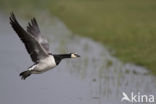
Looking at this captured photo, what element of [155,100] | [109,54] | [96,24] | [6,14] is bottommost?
[155,100]

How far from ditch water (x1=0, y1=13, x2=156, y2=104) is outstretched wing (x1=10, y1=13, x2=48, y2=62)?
104 cm

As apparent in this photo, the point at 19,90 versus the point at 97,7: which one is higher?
the point at 97,7

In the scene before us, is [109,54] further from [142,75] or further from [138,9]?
[138,9]

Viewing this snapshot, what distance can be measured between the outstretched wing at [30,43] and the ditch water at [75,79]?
1044 millimetres

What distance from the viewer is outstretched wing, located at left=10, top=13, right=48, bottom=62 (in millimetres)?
10523

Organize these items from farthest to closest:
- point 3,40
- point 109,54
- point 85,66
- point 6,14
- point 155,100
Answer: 1. point 6,14
2. point 3,40
3. point 109,54
4. point 85,66
5. point 155,100

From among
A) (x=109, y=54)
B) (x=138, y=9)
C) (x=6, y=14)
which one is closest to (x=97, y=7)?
(x=138, y=9)

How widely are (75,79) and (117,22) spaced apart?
36.0 feet

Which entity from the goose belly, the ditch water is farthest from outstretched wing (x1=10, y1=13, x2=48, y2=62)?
the ditch water

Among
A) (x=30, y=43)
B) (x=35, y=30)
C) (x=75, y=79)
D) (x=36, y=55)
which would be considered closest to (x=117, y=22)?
(x=75, y=79)

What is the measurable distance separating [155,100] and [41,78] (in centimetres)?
356

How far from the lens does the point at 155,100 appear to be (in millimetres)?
11664

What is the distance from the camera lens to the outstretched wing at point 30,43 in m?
10.5

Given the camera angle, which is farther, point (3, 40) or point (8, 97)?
point (3, 40)
